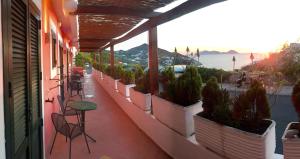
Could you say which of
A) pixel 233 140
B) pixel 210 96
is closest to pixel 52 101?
pixel 210 96

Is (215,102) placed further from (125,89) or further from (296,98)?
(125,89)

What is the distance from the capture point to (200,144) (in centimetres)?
342

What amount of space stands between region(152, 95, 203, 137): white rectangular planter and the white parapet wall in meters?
0.08

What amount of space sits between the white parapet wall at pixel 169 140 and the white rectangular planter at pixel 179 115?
0.27ft

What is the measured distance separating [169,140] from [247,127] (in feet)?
5.32

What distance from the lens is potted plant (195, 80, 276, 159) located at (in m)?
2.55

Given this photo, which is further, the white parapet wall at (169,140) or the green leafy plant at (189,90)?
the green leafy plant at (189,90)

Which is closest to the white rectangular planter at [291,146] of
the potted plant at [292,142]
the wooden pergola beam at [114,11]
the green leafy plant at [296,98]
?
the potted plant at [292,142]

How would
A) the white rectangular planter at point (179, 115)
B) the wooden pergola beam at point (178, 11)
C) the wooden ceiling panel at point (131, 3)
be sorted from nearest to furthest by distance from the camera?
1. the wooden pergola beam at point (178, 11)
2. the white rectangular planter at point (179, 115)
3. the wooden ceiling panel at point (131, 3)

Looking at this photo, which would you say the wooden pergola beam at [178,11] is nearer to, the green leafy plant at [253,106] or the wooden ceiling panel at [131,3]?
the wooden ceiling panel at [131,3]

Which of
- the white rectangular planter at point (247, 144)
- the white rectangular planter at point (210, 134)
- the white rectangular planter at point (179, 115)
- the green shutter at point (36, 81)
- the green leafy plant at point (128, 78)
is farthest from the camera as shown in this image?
the green leafy plant at point (128, 78)

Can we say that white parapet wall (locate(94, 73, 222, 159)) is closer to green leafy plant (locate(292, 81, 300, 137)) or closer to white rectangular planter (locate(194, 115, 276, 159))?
white rectangular planter (locate(194, 115, 276, 159))

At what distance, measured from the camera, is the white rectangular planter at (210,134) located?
3.02m

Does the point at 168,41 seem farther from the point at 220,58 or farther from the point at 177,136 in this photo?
the point at 177,136
